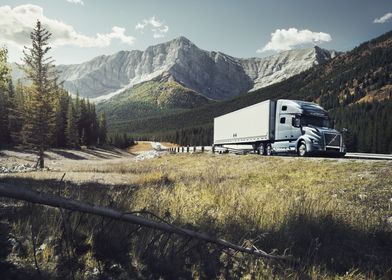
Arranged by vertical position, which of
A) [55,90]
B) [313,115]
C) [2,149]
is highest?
[55,90]

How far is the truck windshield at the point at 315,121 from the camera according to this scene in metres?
24.0

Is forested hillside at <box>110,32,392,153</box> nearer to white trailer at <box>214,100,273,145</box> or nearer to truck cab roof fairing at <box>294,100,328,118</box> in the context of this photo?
white trailer at <box>214,100,273,145</box>

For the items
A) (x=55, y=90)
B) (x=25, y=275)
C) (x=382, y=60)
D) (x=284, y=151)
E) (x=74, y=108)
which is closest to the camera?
(x=25, y=275)

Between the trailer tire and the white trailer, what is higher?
the white trailer

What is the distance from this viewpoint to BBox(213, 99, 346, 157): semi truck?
22.8 meters

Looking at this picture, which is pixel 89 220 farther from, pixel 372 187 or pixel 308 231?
pixel 372 187

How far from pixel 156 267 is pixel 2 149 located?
64238 mm

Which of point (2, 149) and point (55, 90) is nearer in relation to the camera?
point (55, 90)

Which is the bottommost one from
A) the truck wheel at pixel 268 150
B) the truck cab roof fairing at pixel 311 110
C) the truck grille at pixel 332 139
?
the truck wheel at pixel 268 150

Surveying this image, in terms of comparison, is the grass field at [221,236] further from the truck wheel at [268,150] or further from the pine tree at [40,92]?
the pine tree at [40,92]

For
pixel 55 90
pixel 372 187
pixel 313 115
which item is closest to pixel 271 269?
pixel 372 187

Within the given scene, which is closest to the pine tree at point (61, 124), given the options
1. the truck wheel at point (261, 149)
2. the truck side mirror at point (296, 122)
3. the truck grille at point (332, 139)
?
the truck wheel at point (261, 149)

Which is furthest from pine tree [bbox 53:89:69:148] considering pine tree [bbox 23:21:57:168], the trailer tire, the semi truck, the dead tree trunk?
the dead tree trunk

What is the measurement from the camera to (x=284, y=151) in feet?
85.6
